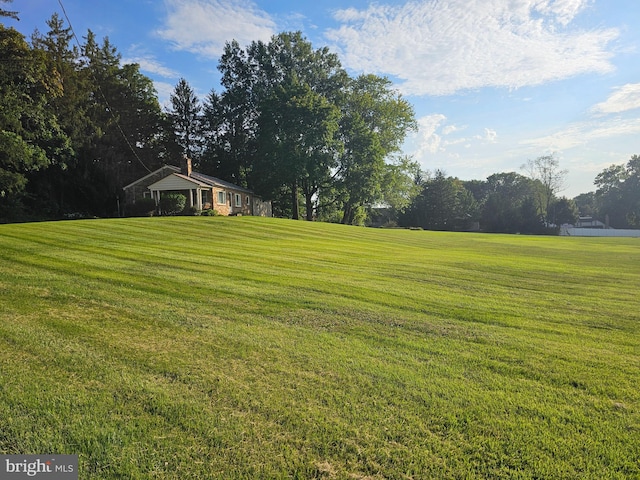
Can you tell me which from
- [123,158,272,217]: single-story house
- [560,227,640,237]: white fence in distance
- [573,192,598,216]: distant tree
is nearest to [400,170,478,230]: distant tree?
[560,227,640,237]: white fence in distance

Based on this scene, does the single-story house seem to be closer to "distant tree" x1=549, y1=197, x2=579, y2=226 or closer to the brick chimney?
the brick chimney

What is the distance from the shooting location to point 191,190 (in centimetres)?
2936

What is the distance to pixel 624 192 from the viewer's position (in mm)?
66438

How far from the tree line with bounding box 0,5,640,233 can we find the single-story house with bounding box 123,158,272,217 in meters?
1.89

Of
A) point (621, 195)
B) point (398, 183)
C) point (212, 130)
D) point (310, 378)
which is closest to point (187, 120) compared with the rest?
point (212, 130)

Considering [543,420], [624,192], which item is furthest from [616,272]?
[624,192]

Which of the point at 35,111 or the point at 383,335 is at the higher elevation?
the point at 35,111

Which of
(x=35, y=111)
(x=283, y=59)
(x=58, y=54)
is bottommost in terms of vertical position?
(x=35, y=111)

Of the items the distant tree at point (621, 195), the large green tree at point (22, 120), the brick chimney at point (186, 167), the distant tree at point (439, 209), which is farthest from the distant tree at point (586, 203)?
the large green tree at point (22, 120)

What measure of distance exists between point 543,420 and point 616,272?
1040 cm

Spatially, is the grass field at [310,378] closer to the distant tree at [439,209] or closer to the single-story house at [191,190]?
the single-story house at [191,190]

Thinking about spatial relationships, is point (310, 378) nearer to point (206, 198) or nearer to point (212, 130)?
point (206, 198)

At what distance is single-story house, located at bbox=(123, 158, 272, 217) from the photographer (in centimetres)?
2895

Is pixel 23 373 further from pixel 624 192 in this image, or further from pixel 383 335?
pixel 624 192
